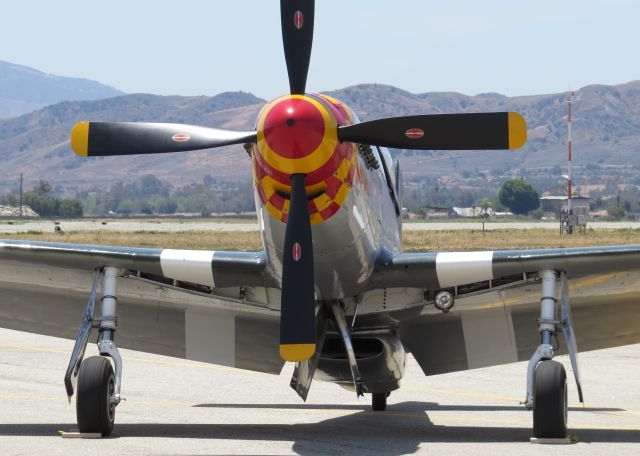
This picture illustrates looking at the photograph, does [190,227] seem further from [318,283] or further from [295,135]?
[295,135]

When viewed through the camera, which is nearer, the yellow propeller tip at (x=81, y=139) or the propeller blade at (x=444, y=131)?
the propeller blade at (x=444, y=131)

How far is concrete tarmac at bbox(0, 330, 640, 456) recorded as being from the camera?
36.5ft

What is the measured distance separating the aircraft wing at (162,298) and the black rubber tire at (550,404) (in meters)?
2.81

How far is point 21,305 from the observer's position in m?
14.2

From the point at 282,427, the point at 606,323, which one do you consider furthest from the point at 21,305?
the point at 606,323

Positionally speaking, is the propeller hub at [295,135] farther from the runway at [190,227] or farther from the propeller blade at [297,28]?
the runway at [190,227]

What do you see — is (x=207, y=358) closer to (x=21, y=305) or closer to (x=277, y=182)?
(x=21, y=305)

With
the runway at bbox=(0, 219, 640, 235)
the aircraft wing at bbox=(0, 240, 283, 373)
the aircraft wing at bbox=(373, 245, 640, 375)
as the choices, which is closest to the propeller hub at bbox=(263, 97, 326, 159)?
the aircraft wing at bbox=(0, 240, 283, 373)

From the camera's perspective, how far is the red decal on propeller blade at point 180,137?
1070 centimetres

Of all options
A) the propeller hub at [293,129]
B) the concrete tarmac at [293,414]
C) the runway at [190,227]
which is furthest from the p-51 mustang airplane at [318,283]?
the runway at [190,227]

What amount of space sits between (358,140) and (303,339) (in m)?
1.80

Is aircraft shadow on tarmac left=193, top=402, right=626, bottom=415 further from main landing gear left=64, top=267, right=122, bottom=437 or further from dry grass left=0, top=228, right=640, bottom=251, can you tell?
dry grass left=0, top=228, right=640, bottom=251

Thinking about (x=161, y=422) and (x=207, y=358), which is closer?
(x=161, y=422)

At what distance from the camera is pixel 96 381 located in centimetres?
1125
